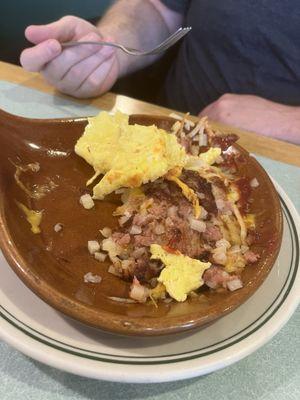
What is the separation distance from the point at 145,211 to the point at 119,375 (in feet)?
0.85

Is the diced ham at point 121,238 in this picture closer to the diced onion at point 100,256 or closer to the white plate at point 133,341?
the diced onion at point 100,256

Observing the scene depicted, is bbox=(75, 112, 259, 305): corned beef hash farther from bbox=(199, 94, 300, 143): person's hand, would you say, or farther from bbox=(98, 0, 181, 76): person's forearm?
bbox=(98, 0, 181, 76): person's forearm

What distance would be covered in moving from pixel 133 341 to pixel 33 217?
0.85ft

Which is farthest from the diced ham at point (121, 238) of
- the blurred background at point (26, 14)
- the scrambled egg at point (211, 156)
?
the blurred background at point (26, 14)

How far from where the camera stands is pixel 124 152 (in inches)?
31.5

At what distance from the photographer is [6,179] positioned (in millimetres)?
762

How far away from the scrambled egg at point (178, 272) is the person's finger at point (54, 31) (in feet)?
2.49

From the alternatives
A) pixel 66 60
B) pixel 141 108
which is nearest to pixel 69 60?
pixel 66 60

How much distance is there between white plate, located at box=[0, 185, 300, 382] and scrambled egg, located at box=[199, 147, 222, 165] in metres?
0.27

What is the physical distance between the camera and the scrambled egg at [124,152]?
77 centimetres

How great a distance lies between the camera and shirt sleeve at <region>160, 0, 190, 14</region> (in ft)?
5.52

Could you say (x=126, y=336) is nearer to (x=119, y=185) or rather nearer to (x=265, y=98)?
(x=119, y=185)

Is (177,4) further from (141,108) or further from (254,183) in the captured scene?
(254,183)

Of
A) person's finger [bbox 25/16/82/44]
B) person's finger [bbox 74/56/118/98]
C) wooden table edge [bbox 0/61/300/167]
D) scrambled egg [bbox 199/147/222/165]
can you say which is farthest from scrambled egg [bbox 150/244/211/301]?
person's finger [bbox 25/16/82/44]
